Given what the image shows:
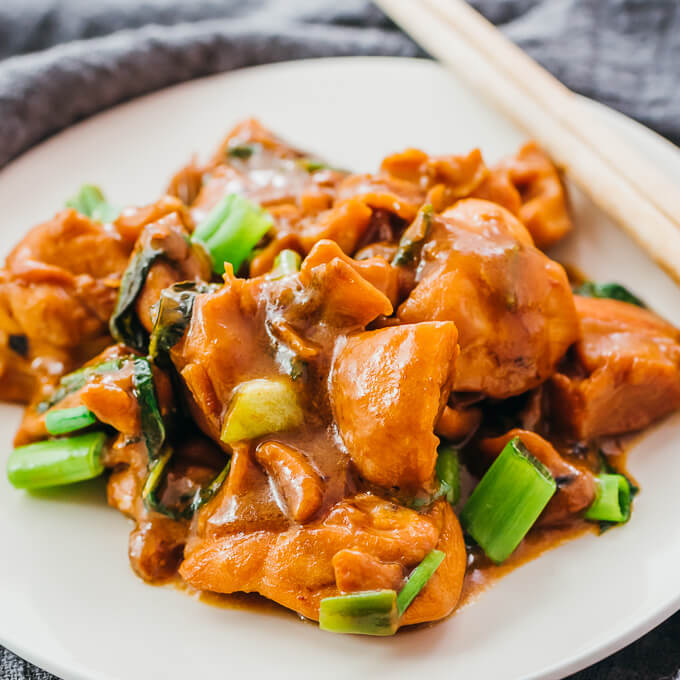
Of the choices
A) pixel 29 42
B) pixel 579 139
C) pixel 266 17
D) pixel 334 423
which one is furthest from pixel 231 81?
pixel 334 423

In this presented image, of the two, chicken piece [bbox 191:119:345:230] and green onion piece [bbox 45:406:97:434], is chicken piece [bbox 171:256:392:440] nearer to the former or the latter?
green onion piece [bbox 45:406:97:434]

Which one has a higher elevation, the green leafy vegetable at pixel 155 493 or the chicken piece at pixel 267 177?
the chicken piece at pixel 267 177

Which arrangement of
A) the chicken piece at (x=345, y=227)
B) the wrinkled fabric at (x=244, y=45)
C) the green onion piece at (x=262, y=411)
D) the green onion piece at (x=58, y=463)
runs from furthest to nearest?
the wrinkled fabric at (x=244, y=45)
the chicken piece at (x=345, y=227)
the green onion piece at (x=58, y=463)
the green onion piece at (x=262, y=411)

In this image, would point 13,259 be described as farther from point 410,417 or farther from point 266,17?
point 266,17

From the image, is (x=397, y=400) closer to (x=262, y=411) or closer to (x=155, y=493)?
(x=262, y=411)

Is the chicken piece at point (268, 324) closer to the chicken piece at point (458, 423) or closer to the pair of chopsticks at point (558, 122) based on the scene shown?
the chicken piece at point (458, 423)

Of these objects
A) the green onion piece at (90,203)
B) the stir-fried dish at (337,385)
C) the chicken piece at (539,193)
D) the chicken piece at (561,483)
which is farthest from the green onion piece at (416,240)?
the green onion piece at (90,203)
